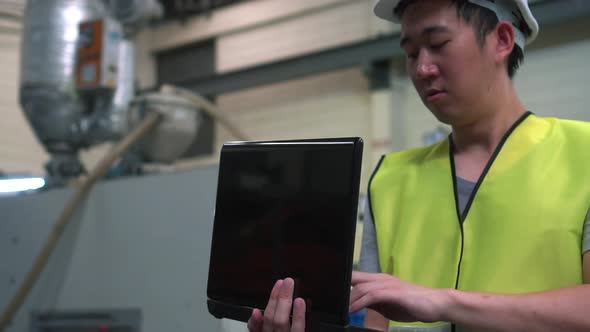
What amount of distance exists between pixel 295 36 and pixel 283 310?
5068 mm

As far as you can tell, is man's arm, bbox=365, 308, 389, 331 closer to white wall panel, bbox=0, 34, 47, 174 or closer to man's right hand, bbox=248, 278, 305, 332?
man's right hand, bbox=248, 278, 305, 332

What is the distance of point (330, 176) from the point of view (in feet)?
2.29

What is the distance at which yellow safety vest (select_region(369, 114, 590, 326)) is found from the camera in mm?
808

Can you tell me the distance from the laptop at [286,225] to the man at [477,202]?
37 millimetres

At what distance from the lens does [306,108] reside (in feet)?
17.9

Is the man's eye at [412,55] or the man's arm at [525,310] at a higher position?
the man's eye at [412,55]

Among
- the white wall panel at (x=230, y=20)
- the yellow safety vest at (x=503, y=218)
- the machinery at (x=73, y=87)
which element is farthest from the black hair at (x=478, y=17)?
the white wall panel at (x=230, y=20)

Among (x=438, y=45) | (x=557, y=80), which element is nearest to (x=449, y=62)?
(x=438, y=45)

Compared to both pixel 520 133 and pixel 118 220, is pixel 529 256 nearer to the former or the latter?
pixel 520 133

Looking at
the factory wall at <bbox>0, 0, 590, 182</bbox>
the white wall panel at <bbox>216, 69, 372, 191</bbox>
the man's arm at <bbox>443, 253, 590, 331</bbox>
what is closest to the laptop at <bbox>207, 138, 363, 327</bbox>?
the man's arm at <bbox>443, 253, 590, 331</bbox>

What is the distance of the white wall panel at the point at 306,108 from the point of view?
203 inches

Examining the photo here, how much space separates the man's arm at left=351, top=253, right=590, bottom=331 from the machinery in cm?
198

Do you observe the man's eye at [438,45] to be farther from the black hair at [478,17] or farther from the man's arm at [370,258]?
the man's arm at [370,258]

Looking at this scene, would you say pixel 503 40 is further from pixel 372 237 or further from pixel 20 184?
pixel 20 184
